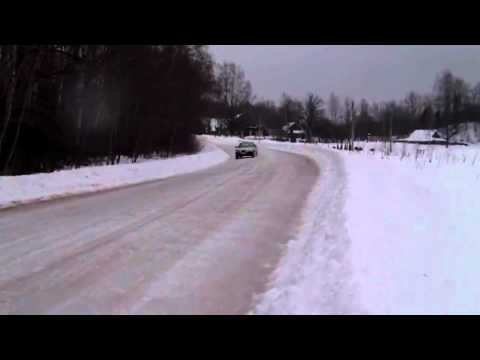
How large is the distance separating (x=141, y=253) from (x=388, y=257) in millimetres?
3395

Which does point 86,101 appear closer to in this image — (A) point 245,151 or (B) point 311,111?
(A) point 245,151

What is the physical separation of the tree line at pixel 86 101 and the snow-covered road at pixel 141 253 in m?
7.72

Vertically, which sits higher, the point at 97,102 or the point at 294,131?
the point at 294,131

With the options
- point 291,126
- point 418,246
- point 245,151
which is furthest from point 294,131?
point 418,246

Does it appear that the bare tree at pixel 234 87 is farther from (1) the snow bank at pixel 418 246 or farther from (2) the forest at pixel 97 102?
(1) the snow bank at pixel 418 246

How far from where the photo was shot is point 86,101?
68.8 ft

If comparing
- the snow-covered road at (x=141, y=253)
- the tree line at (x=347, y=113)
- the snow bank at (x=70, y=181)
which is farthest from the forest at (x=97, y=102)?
the tree line at (x=347, y=113)

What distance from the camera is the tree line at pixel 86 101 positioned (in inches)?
590
